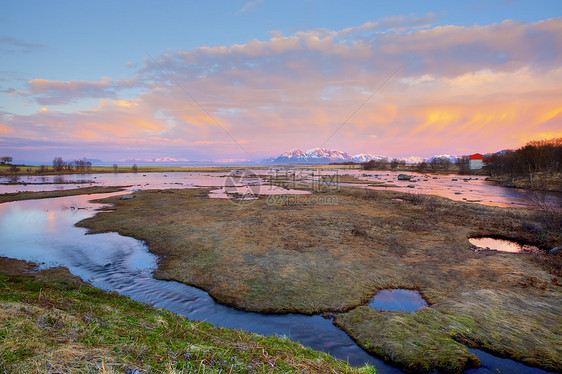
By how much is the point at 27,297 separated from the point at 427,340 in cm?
1527

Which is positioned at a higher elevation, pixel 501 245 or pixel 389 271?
pixel 501 245

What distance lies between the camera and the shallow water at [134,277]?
10.4m

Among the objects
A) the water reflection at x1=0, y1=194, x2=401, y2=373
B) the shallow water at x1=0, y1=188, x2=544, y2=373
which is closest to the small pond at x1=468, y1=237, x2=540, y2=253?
the shallow water at x1=0, y1=188, x2=544, y2=373

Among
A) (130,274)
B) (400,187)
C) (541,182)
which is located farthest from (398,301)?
(541,182)

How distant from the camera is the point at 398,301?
1356 cm

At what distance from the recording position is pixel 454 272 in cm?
1631

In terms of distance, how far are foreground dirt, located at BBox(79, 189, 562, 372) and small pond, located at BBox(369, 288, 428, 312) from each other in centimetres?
45

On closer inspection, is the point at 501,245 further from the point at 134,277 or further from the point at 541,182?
the point at 541,182

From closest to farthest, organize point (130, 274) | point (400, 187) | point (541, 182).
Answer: point (130, 274), point (541, 182), point (400, 187)

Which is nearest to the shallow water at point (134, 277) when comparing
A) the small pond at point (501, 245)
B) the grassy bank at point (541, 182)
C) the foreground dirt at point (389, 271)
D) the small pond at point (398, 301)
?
the foreground dirt at point (389, 271)

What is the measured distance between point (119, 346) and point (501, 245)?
29.1 m

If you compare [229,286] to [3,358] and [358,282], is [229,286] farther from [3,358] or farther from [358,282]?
[3,358]

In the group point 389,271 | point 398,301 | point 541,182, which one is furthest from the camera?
point 541,182

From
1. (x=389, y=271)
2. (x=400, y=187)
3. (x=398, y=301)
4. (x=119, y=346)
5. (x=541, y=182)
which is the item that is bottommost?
(x=398, y=301)
